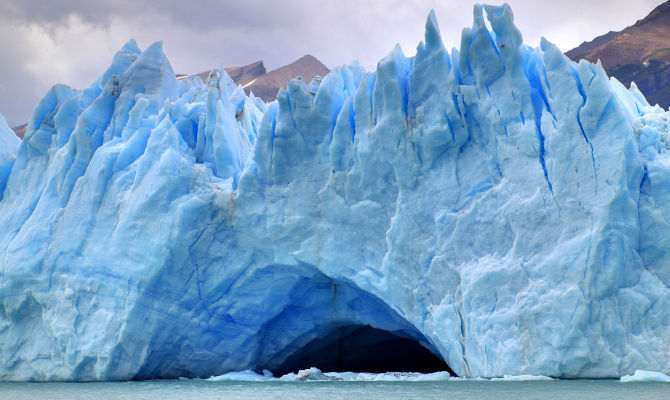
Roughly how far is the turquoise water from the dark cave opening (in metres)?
2.45

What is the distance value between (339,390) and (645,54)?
26.6 metres

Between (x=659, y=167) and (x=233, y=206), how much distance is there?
23.2 feet

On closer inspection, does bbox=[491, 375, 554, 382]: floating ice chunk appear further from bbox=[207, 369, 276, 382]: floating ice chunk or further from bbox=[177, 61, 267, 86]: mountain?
bbox=[177, 61, 267, 86]: mountain

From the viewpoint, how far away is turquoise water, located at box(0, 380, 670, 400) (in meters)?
8.02

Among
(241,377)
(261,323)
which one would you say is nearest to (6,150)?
(261,323)

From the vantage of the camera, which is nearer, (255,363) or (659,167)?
(659,167)

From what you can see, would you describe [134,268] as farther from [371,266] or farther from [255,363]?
[371,266]

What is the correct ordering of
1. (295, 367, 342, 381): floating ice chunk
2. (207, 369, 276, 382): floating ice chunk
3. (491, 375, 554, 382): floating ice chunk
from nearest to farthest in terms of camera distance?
(491, 375, 554, 382): floating ice chunk < (295, 367, 342, 381): floating ice chunk < (207, 369, 276, 382): floating ice chunk

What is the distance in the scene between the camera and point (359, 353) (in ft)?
48.9

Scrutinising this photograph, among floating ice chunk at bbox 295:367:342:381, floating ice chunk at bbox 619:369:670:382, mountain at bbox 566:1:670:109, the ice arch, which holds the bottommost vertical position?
floating ice chunk at bbox 619:369:670:382

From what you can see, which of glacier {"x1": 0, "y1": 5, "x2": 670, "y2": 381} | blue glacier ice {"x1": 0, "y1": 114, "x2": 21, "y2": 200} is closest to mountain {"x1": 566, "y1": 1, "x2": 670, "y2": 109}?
glacier {"x1": 0, "y1": 5, "x2": 670, "y2": 381}

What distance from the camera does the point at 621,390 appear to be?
8070 millimetres

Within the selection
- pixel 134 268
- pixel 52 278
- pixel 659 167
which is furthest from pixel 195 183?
pixel 659 167

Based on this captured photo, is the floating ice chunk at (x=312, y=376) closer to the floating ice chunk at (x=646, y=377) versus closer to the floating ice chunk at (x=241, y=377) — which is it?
the floating ice chunk at (x=241, y=377)
